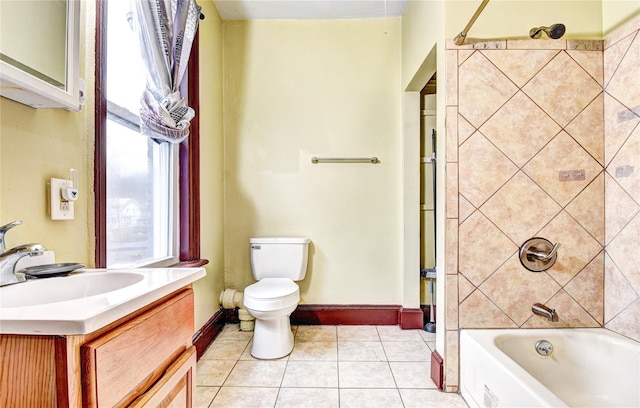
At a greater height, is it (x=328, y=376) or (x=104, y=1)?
(x=104, y=1)

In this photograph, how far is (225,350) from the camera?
1.96 m

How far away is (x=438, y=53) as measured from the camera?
1.57m

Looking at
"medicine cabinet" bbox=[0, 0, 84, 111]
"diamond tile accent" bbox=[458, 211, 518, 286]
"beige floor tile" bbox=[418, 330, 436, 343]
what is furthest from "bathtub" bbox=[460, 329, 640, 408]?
"medicine cabinet" bbox=[0, 0, 84, 111]

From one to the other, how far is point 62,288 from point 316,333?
5.64 feet

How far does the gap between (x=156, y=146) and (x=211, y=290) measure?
1.04m

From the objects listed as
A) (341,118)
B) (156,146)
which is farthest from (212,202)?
(341,118)

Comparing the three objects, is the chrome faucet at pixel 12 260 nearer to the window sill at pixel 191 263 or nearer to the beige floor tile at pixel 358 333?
the window sill at pixel 191 263

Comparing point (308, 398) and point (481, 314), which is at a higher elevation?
point (481, 314)

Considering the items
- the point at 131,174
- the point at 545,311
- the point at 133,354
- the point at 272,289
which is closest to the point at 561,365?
the point at 545,311

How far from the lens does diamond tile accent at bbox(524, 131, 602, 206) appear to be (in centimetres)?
149

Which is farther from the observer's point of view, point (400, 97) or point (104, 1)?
point (400, 97)

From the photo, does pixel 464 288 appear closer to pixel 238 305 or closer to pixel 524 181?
pixel 524 181

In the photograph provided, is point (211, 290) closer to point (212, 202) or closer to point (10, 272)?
point (212, 202)

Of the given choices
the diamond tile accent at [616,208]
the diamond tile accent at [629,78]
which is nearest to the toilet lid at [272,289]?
the diamond tile accent at [616,208]
